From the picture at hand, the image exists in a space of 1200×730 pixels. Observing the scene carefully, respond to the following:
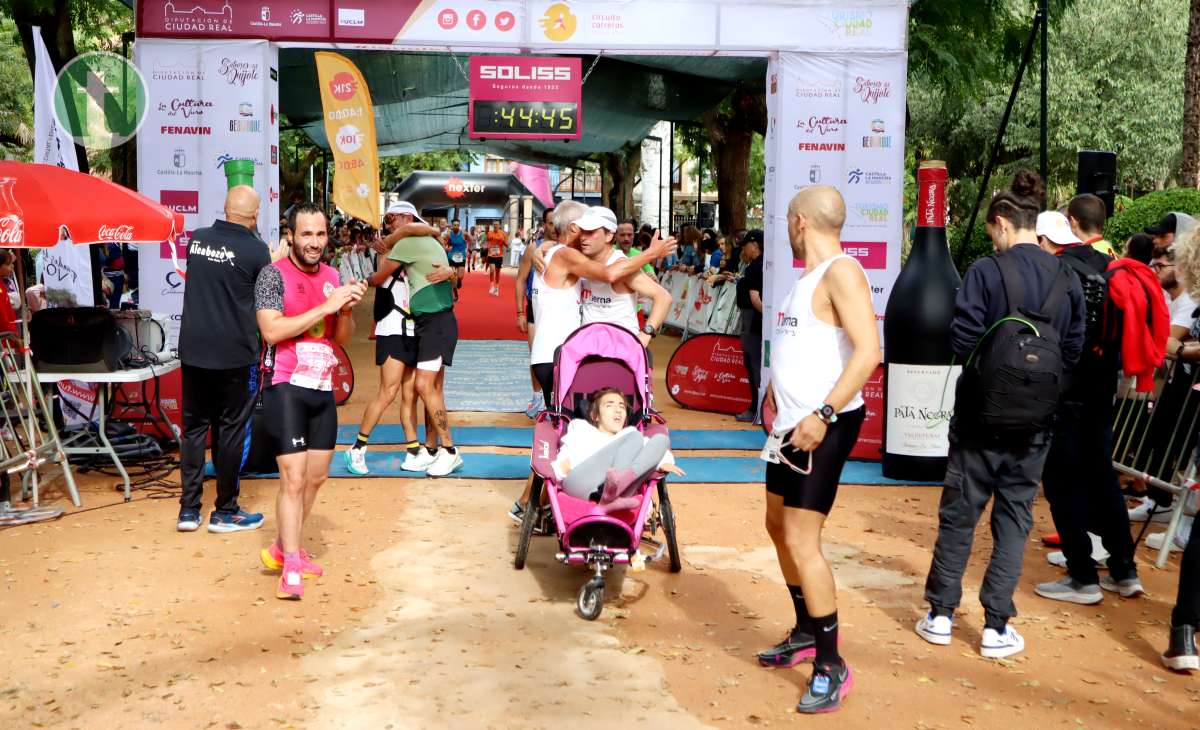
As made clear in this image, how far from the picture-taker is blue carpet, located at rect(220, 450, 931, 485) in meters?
9.04

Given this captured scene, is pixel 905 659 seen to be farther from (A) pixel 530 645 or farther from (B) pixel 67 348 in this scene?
(B) pixel 67 348

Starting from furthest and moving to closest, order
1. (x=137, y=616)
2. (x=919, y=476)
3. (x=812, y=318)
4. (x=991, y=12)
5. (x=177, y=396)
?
(x=991, y=12)
(x=177, y=396)
(x=919, y=476)
(x=137, y=616)
(x=812, y=318)

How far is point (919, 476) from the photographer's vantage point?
9.14 metres

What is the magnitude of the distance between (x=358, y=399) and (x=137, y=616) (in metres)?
7.02

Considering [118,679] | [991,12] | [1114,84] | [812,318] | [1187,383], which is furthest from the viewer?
[1114,84]

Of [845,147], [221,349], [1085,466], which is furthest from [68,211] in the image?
[845,147]

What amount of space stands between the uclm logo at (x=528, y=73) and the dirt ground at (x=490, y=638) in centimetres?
550

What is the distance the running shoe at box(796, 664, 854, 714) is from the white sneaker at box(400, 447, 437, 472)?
16.1 ft

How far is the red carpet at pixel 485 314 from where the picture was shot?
20.0 meters

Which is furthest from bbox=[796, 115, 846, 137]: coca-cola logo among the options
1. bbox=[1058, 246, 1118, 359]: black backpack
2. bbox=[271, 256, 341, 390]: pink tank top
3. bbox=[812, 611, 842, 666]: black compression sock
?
bbox=[812, 611, 842, 666]: black compression sock

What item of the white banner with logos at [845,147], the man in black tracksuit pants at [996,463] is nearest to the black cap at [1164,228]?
the man in black tracksuit pants at [996,463]

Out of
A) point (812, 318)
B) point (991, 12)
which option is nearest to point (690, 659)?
point (812, 318)

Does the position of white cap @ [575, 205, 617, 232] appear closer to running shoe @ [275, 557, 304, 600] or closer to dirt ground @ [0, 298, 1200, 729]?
dirt ground @ [0, 298, 1200, 729]

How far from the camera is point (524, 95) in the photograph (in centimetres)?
1197
